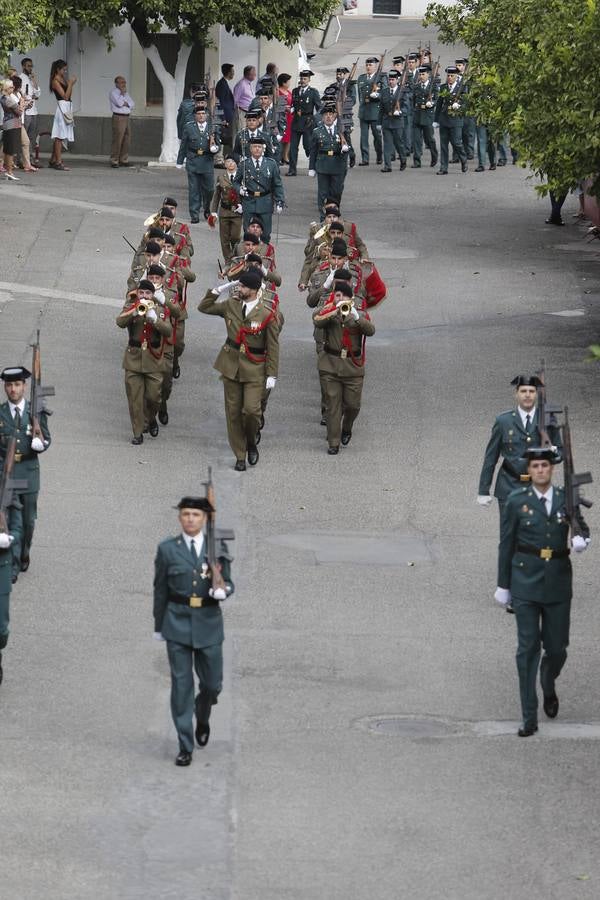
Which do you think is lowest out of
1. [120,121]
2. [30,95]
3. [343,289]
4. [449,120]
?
[120,121]

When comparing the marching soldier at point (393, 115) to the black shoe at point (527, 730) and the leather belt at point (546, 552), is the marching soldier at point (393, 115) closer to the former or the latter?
the leather belt at point (546, 552)

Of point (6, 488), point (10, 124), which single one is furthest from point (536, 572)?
point (10, 124)

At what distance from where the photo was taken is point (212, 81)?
118 feet

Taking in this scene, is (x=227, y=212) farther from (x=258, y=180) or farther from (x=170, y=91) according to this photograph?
(x=170, y=91)

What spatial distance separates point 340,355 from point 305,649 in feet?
18.3

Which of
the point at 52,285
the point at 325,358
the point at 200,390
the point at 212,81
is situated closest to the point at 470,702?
the point at 325,358

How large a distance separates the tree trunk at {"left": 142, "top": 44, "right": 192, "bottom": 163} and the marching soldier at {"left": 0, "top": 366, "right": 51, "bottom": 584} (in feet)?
68.2

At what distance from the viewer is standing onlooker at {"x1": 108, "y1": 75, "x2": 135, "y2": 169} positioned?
113ft

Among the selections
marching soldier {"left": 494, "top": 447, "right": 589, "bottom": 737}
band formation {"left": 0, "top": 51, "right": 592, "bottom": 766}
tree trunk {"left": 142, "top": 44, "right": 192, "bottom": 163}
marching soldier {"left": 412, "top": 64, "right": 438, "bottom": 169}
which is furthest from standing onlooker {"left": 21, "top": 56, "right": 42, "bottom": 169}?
marching soldier {"left": 494, "top": 447, "right": 589, "bottom": 737}

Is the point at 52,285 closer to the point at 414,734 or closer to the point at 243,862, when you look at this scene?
the point at 414,734

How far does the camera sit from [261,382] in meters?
17.8

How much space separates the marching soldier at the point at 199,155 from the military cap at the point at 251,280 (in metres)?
11.2

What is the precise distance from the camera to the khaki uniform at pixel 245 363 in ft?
57.9

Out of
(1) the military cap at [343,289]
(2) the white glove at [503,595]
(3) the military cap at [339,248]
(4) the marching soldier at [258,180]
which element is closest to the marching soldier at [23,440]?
(2) the white glove at [503,595]
